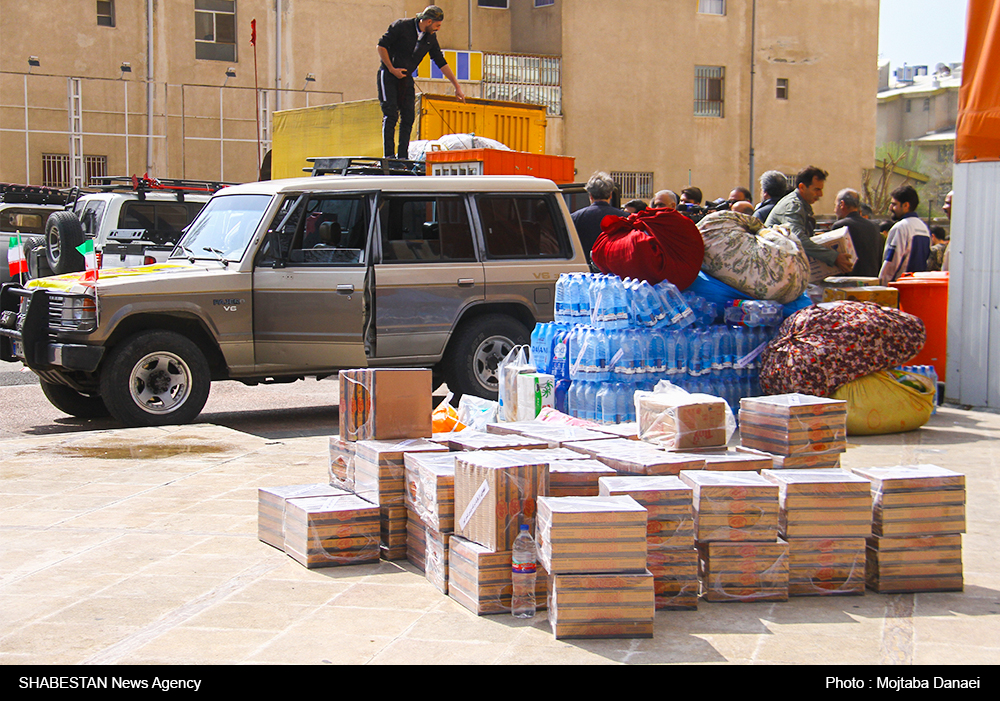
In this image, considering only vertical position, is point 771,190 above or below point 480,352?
above

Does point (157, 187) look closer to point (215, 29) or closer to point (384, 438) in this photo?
point (384, 438)

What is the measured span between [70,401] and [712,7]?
107ft

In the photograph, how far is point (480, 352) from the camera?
10273mm

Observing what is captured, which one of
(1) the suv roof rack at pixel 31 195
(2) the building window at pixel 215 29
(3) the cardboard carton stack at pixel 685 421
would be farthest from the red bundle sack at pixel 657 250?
(2) the building window at pixel 215 29

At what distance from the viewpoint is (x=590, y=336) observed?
28.2ft

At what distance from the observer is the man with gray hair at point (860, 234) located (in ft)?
36.0

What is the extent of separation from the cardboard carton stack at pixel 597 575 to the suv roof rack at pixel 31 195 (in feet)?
56.9

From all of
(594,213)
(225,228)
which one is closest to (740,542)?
(225,228)

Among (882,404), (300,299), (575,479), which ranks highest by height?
(300,299)

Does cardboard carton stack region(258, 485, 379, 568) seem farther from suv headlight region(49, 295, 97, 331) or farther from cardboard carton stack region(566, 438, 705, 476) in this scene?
suv headlight region(49, 295, 97, 331)
